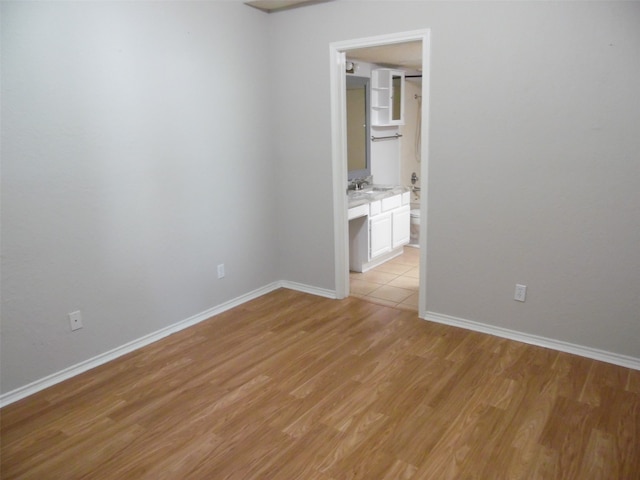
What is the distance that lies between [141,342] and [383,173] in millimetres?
3759

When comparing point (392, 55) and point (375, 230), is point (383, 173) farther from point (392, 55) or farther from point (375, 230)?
point (392, 55)

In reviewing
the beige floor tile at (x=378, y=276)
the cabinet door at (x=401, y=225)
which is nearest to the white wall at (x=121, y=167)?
the beige floor tile at (x=378, y=276)

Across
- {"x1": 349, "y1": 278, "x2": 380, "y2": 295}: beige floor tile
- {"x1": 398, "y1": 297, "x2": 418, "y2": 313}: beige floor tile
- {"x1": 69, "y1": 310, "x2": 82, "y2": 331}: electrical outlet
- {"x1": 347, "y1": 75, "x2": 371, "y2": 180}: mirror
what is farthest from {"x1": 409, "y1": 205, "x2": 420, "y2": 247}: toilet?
{"x1": 69, "y1": 310, "x2": 82, "y2": 331}: electrical outlet

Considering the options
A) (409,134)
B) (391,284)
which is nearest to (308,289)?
(391,284)

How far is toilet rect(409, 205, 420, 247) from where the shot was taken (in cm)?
582

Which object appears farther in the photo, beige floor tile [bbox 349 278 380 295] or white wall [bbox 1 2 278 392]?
beige floor tile [bbox 349 278 380 295]

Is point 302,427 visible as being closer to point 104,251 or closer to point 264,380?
point 264,380

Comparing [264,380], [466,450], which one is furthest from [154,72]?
[466,450]

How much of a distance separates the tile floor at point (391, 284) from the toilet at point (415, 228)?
542 mm

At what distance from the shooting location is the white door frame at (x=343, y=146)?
129 inches

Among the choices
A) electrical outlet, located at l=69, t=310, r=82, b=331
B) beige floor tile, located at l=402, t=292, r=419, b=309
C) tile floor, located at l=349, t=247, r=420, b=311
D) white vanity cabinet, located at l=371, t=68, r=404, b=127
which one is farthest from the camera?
white vanity cabinet, located at l=371, t=68, r=404, b=127

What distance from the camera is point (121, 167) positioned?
117 inches

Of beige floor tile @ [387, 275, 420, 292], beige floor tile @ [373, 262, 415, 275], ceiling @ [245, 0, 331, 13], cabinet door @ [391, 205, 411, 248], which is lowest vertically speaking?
beige floor tile @ [373, 262, 415, 275]

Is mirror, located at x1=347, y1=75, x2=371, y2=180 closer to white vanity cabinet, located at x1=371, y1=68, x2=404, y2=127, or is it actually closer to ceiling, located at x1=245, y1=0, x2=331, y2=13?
white vanity cabinet, located at x1=371, y1=68, x2=404, y2=127
